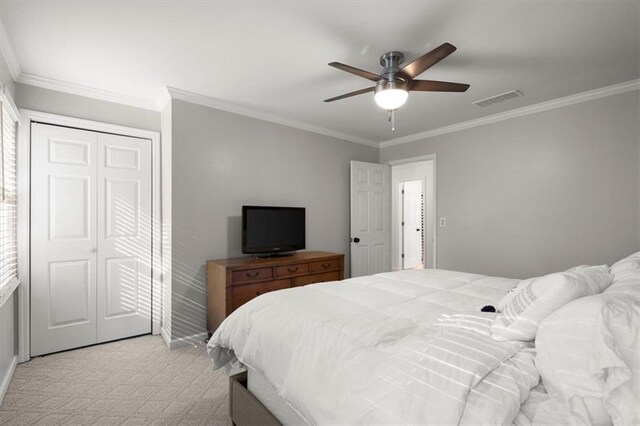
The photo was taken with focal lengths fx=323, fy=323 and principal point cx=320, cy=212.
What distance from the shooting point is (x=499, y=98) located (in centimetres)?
333

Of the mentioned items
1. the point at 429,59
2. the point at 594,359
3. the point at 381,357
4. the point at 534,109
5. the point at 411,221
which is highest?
the point at 534,109

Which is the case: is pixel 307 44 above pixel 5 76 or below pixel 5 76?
above

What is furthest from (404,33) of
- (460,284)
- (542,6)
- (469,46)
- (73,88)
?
(73,88)

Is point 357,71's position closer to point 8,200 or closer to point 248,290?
point 248,290

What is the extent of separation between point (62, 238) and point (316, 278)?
8.20 feet

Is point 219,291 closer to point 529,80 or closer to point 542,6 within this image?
point 542,6

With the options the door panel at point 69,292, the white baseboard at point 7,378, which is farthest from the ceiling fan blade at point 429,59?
the white baseboard at point 7,378

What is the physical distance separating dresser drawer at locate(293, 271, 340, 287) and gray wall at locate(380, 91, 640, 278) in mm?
1603

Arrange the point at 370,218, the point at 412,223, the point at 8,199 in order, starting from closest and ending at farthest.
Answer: the point at 8,199
the point at 370,218
the point at 412,223

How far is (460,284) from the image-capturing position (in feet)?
7.46

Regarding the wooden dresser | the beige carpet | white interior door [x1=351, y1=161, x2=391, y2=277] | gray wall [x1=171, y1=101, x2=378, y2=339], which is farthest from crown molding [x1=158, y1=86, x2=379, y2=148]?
the beige carpet

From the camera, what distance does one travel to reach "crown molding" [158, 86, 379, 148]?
10.5 ft

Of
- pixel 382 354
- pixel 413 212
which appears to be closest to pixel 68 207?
pixel 382 354

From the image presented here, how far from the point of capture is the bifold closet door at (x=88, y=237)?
9.56 feet
